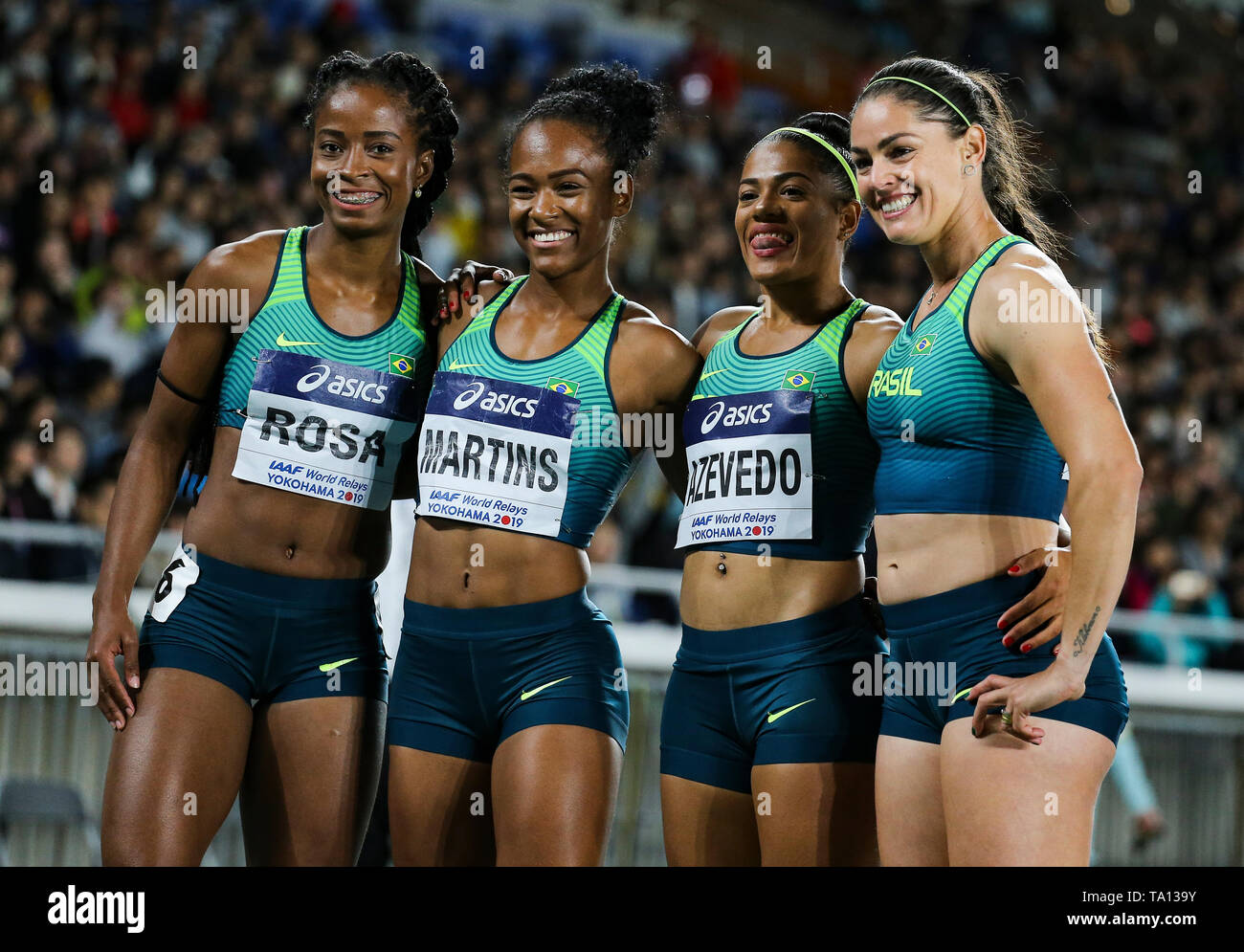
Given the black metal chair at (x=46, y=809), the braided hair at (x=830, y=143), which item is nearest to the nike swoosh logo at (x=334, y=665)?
the braided hair at (x=830, y=143)

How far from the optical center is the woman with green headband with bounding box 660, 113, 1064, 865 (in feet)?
11.5

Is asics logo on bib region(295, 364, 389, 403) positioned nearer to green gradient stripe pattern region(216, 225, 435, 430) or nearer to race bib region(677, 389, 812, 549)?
green gradient stripe pattern region(216, 225, 435, 430)

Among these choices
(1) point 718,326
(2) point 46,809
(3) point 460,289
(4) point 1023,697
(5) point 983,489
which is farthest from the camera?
(2) point 46,809

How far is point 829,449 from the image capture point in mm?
3646

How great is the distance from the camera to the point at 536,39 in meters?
12.7

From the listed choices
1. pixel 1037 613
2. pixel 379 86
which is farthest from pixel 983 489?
pixel 379 86

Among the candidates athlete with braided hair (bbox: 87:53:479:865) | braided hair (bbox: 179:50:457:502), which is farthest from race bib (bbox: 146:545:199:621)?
braided hair (bbox: 179:50:457:502)

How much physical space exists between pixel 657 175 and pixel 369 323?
330 inches

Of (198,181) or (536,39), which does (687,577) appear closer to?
(198,181)

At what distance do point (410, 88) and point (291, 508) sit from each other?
3.84 feet

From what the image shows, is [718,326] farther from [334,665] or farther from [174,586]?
[174,586]

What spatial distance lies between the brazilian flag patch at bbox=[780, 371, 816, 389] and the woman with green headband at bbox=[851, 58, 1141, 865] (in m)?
0.27

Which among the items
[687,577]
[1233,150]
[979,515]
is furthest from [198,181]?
[1233,150]

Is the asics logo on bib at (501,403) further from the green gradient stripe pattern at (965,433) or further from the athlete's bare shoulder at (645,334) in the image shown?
the green gradient stripe pattern at (965,433)
